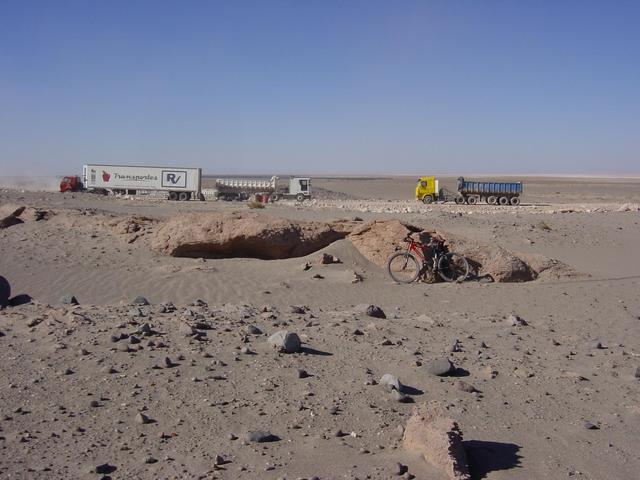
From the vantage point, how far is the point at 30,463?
4.36 metres

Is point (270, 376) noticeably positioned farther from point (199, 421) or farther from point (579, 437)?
point (579, 437)

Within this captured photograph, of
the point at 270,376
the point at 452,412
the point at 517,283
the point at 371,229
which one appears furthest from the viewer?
the point at 371,229

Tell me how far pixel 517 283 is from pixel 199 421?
10561mm

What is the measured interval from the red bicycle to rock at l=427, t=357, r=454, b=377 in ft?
25.6

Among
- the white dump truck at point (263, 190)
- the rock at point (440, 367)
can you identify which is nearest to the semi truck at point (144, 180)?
the white dump truck at point (263, 190)

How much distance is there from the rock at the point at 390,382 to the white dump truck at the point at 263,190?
1871 inches

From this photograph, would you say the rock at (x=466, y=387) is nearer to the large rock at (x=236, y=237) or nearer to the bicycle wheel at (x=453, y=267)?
the bicycle wheel at (x=453, y=267)

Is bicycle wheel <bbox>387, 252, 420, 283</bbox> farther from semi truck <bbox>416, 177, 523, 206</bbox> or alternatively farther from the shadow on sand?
semi truck <bbox>416, 177, 523, 206</bbox>

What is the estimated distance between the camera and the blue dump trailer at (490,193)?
161 ft

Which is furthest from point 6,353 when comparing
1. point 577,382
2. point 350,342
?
point 577,382

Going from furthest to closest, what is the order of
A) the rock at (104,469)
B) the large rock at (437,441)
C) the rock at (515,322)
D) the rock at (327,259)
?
the rock at (327,259), the rock at (515,322), the large rock at (437,441), the rock at (104,469)

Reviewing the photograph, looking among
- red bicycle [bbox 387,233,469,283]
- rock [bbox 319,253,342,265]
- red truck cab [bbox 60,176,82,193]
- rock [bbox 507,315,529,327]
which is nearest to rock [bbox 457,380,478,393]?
rock [bbox 507,315,529,327]

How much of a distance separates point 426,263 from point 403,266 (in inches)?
19.7

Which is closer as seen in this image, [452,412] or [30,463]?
[30,463]
